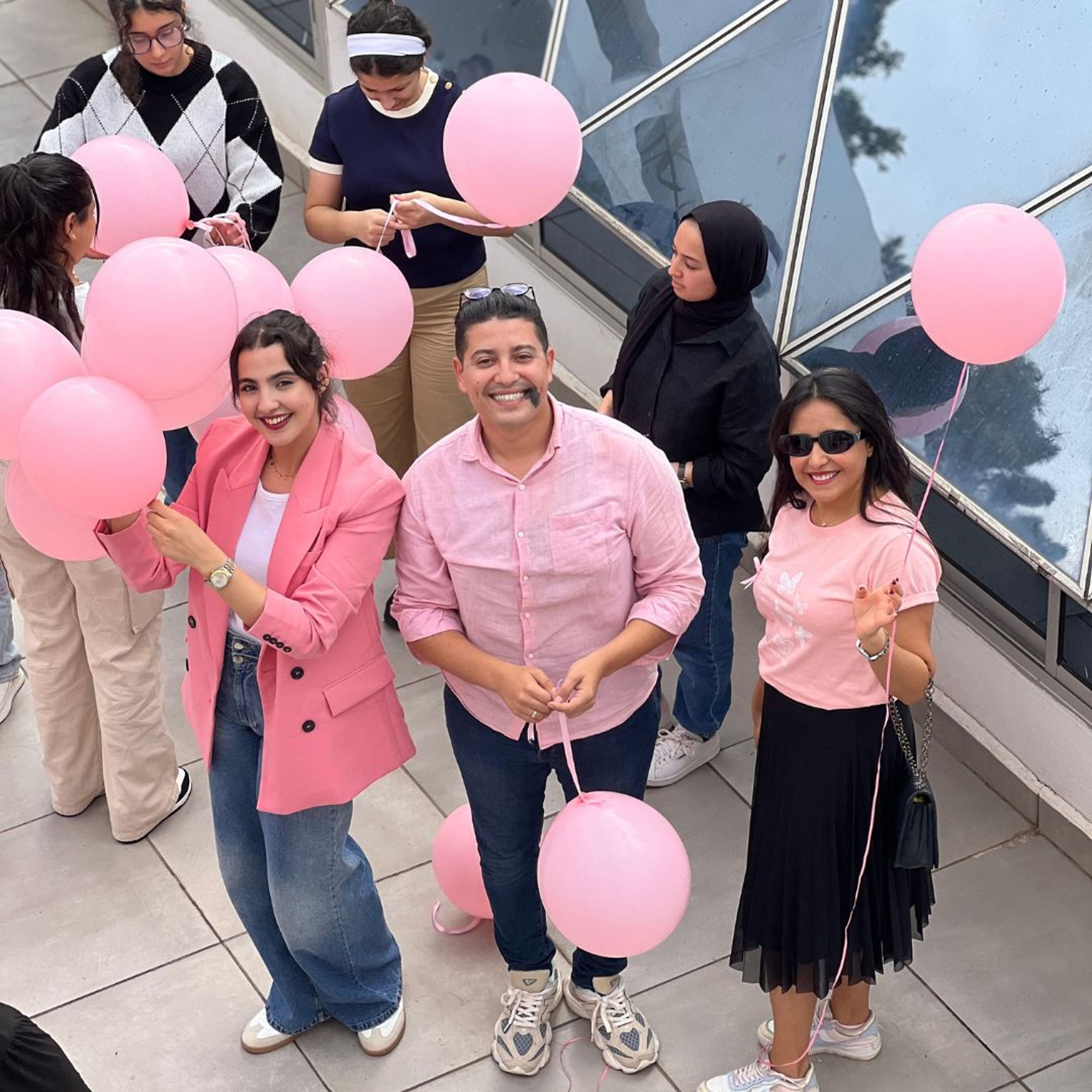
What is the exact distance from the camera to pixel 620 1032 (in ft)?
13.6

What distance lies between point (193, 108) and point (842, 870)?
293 cm

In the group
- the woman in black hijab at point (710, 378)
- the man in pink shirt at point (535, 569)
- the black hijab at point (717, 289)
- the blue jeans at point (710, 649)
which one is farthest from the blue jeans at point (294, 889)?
the black hijab at point (717, 289)

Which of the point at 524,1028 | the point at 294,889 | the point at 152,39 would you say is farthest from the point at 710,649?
the point at 152,39

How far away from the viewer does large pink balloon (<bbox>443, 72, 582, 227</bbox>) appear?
13.7 feet

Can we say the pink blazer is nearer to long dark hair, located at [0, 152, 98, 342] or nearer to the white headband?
long dark hair, located at [0, 152, 98, 342]

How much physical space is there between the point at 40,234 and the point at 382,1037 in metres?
2.08

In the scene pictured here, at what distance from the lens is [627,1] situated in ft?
19.5

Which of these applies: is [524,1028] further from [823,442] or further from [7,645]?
[7,645]

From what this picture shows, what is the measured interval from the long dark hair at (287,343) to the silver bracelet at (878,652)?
1.22 m

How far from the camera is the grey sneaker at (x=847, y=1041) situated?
412 centimetres

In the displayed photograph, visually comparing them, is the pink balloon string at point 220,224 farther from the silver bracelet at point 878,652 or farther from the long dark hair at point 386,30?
the silver bracelet at point 878,652

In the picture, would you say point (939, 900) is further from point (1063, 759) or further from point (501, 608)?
point (501, 608)

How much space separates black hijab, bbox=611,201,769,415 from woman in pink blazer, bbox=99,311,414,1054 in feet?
3.76

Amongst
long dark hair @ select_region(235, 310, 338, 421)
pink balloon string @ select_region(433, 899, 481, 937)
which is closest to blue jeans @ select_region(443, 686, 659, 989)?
pink balloon string @ select_region(433, 899, 481, 937)
